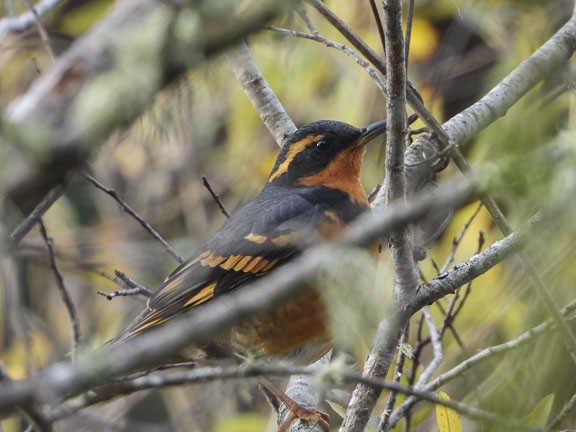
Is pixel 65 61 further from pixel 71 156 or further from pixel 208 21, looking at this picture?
pixel 208 21

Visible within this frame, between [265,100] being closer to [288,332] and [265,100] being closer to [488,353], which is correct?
[288,332]

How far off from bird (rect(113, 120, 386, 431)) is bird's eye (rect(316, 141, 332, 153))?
139 millimetres

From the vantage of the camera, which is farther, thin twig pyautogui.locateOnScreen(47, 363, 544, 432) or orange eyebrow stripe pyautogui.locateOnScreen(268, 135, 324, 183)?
orange eyebrow stripe pyautogui.locateOnScreen(268, 135, 324, 183)

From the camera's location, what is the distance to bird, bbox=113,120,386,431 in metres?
3.75

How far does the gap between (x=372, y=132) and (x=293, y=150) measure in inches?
18.5

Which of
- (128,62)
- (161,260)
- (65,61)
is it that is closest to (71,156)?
(128,62)

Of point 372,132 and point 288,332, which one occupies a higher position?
point 372,132

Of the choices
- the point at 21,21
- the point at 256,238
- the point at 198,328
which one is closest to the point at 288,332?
the point at 256,238

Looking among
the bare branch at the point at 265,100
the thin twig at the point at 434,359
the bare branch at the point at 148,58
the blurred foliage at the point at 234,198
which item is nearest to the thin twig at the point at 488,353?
the blurred foliage at the point at 234,198

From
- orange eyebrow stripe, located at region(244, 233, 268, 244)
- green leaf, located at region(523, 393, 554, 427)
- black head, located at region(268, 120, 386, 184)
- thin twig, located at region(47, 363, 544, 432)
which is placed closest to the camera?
thin twig, located at region(47, 363, 544, 432)

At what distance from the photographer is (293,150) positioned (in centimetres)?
459

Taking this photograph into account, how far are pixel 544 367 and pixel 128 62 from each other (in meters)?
1.37

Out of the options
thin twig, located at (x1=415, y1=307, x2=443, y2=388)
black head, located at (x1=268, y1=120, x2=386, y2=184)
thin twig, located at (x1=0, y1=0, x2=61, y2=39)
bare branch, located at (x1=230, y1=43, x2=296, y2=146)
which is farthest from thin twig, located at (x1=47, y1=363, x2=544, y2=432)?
thin twig, located at (x1=0, y1=0, x2=61, y2=39)

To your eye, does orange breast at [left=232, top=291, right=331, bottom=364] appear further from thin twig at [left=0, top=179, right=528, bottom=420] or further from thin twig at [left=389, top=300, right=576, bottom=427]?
thin twig at [left=0, top=179, right=528, bottom=420]
